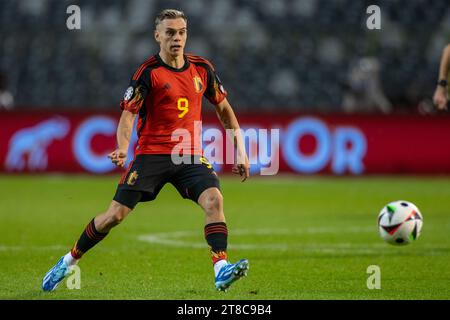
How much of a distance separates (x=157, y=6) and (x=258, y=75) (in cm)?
318

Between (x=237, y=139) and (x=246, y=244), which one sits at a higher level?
(x=237, y=139)

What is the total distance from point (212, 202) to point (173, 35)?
1.30m

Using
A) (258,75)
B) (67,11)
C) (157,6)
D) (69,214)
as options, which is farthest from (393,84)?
(69,214)

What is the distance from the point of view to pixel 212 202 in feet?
24.1

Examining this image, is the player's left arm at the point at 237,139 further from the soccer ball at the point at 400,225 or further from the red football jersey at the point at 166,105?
the soccer ball at the point at 400,225

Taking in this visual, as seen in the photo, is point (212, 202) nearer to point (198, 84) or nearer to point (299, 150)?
point (198, 84)

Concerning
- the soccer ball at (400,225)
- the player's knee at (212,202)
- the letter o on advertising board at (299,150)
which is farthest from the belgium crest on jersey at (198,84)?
the letter o on advertising board at (299,150)

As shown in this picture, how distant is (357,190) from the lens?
17.3m

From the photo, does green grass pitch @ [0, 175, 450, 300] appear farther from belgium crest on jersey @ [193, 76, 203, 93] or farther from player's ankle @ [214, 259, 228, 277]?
belgium crest on jersey @ [193, 76, 203, 93]

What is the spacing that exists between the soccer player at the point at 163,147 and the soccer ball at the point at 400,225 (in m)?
2.27

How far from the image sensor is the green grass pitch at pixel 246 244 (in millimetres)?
7496

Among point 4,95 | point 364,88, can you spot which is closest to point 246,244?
point 364,88

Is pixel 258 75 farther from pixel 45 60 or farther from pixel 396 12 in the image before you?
pixel 45 60

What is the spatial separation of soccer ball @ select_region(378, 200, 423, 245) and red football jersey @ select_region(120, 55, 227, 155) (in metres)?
2.55
